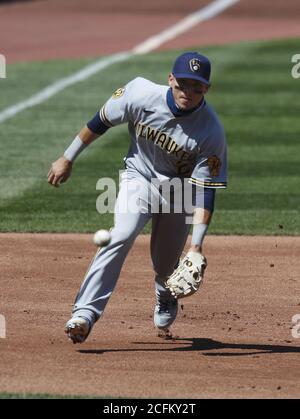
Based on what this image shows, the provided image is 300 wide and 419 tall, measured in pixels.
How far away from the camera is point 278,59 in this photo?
2469 centimetres

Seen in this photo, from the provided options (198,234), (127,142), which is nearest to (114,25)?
(127,142)

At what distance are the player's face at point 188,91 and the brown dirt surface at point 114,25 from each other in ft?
57.6

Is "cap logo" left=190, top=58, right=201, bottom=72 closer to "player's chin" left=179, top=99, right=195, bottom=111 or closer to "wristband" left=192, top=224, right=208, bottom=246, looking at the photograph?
"player's chin" left=179, top=99, right=195, bottom=111

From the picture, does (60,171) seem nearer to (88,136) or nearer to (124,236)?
(88,136)

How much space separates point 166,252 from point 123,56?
17.3 m

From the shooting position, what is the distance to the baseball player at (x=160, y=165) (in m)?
7.65

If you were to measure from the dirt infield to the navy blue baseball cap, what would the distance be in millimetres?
1834

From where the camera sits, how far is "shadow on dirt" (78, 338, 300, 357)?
8023 mm

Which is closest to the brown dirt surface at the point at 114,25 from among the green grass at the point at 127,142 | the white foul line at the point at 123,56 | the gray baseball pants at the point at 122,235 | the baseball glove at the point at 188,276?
the white foul line at the point at 123,56

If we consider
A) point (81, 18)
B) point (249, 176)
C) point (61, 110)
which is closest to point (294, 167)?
point (249, 176)

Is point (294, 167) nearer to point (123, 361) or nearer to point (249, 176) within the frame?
point (249, 176)

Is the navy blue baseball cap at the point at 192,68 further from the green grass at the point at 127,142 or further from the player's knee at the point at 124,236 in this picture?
the green grass at the point at 127,142

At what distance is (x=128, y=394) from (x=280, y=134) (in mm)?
11140

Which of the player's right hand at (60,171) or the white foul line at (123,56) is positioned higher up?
the white foul line at (123,56)
